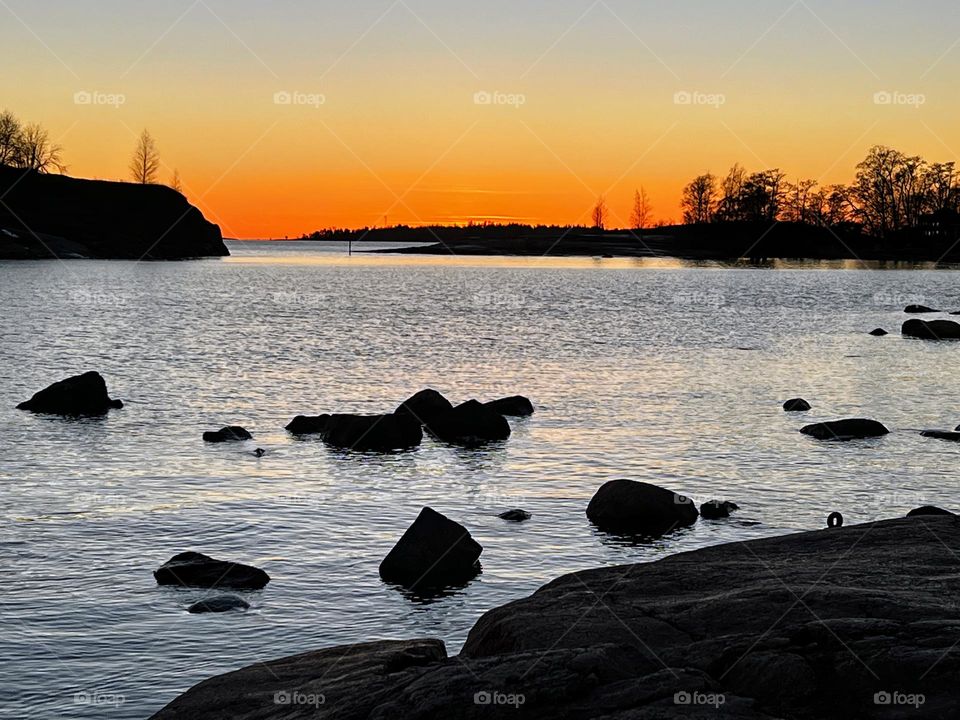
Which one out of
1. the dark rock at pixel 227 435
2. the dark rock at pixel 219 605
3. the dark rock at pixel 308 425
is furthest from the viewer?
the dark rock at pixel 308 425

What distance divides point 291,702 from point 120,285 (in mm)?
140374

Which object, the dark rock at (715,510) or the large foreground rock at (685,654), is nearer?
the large foreground rock at (685,654)

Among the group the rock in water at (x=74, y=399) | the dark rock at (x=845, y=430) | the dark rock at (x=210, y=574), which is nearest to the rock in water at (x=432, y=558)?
the dark rock at (x=210, y=574)

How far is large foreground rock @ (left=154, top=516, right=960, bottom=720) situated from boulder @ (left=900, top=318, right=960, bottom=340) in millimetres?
63885

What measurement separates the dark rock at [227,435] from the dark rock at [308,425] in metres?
1.65

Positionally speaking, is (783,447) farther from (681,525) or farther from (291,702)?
(291,702)

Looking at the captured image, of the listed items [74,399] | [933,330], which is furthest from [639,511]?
[933,330]

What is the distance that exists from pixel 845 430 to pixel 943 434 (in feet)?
10.7
